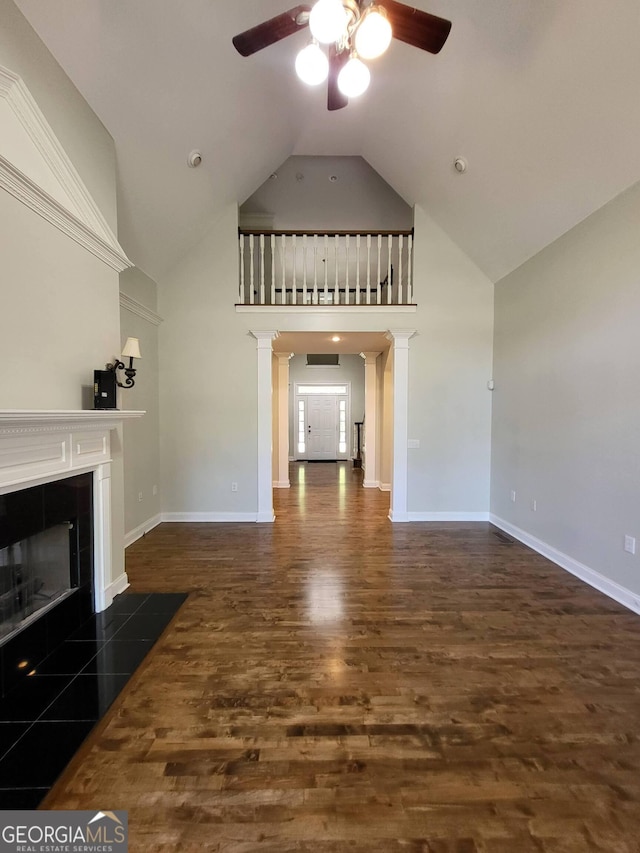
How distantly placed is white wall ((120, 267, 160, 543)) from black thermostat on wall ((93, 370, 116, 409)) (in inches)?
53.4

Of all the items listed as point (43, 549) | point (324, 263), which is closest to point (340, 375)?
point (324, 263)

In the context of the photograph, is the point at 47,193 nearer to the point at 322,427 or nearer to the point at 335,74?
the point at 335,74

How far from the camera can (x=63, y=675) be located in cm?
194

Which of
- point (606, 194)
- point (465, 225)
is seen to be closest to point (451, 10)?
point (606, 194)

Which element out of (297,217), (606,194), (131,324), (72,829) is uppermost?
(297,217)

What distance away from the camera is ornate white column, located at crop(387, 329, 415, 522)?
4660 millimetres

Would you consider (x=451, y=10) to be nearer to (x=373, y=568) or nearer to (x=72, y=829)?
(x=373, y=568)

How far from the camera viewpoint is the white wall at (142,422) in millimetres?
3857

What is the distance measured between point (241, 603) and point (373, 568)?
1216 mm

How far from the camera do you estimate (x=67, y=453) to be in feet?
7.30

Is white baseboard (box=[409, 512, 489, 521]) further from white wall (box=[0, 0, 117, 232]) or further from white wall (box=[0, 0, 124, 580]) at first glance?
white wall (box=[0, 0, 117, 232])

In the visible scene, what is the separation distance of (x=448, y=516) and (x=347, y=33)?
14.8ft

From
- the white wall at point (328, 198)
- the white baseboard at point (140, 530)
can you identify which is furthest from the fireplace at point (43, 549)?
the white wall at point (328, 198)

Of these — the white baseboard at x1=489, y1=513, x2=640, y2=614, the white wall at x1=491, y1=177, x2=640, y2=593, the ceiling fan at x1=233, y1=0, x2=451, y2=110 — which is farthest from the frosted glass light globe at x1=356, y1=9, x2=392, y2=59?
the white baseboard at x1=489, y1=513, x2=640, y2=614
